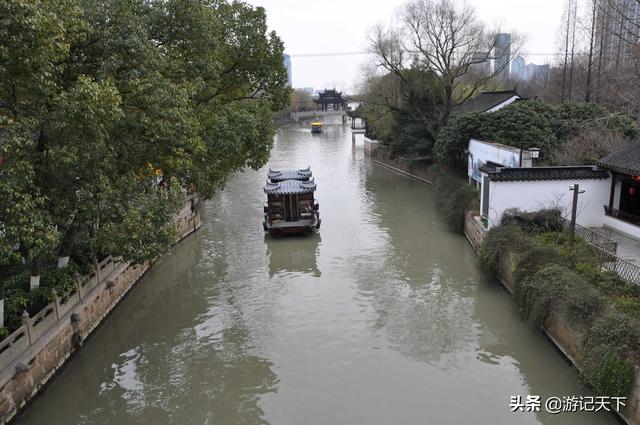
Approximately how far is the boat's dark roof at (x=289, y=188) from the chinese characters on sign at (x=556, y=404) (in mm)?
11579

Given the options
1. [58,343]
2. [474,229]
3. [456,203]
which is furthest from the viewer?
[456,203]

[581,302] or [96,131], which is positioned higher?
[96,131]

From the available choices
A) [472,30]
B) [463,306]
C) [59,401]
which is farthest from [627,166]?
[472,30]

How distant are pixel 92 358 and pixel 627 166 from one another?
47.0 ft

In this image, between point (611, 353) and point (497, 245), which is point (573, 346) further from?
point (497, 245)

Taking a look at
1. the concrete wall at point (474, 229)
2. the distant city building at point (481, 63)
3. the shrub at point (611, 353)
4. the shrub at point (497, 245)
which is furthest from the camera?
the distant city building at point (481, 63)

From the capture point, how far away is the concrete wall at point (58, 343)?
862cm

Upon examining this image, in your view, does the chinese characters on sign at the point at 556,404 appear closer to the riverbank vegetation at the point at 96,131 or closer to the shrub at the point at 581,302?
the shrub at the point at 581,302

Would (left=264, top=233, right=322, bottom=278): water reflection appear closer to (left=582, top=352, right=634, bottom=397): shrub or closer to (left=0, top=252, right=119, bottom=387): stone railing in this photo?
(left=0, top=252, right=119, bottom=387): stone railing

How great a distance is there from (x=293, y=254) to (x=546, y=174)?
8508 millimetres

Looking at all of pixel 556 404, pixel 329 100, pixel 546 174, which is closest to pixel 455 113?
pixel 546 174

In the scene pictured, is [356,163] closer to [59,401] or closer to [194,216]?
[194,216]

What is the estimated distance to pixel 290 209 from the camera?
1959 centimetres

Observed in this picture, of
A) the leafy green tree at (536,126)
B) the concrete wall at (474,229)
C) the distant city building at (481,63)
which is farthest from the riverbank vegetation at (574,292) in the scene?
the distant city building at (481,63)
